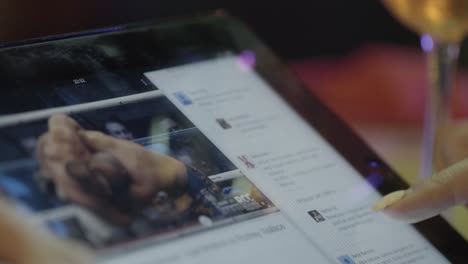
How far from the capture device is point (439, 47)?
75cm

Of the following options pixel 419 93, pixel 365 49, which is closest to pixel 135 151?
pixel 419 93

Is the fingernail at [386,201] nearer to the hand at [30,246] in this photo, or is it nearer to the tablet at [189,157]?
the tablet at [189,157]

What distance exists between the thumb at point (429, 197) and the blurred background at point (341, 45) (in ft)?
0.25

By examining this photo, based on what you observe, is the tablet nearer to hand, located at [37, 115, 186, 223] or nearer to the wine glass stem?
hand, located at [37, 115, 186, 223]

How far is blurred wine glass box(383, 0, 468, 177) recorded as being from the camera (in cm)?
67

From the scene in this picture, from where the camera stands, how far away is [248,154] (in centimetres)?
48

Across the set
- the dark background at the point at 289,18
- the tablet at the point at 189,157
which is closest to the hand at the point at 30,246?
the tablet at the point at 189,157

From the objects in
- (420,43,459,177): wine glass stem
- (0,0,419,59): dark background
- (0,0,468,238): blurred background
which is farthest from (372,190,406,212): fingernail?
(0,0,419,59): dark background

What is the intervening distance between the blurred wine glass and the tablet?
0.17 m

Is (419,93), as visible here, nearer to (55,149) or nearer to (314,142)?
(314,142)

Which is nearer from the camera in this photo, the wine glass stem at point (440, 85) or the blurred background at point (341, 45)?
the wine glass stem at point (440, 85)

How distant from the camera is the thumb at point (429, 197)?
496 mm

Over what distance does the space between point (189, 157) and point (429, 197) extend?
0.18 meters

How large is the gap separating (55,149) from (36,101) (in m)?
0.04
